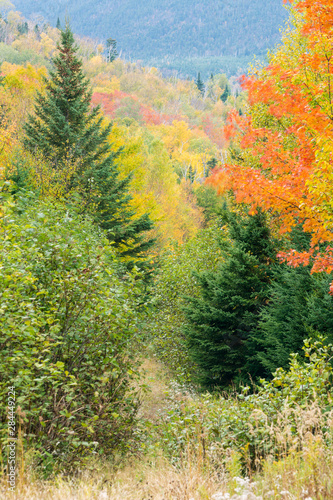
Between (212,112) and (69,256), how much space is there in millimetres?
119486

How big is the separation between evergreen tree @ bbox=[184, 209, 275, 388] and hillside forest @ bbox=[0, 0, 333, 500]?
0.19 ft

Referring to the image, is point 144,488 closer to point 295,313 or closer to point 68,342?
point 68,342

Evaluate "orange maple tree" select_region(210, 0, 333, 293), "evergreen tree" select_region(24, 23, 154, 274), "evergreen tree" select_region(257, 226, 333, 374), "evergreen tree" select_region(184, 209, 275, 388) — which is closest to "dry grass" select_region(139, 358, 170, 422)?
Result: "evergreen tree" select_region(184, 209, 275, 388)

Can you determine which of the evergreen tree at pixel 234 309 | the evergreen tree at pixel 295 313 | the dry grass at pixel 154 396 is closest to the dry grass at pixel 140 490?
the dry grass at pixel 154 396

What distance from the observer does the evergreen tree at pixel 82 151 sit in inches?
695

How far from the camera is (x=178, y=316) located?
585 inches

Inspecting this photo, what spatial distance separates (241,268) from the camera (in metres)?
11.3

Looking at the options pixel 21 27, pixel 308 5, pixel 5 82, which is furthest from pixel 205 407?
pixel 21 27

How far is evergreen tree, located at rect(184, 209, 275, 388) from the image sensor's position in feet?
37.1

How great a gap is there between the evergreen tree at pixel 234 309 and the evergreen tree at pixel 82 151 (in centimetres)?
639

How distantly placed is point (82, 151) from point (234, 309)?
12302 millimetres

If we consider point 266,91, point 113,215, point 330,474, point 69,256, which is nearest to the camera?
point 330,474

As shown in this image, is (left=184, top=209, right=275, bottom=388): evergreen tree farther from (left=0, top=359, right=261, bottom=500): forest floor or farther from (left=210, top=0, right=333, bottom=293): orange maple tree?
(left=0, top=359, right=261, bottom=500): forest floor

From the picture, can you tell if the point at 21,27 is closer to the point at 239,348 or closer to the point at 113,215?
the point at 113,215
